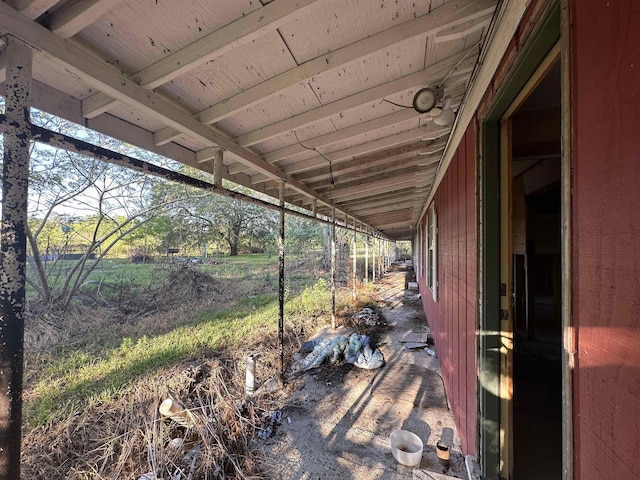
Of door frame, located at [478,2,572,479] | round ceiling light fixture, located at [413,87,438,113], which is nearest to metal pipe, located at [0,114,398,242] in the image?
round ceiling light fixture, located at [413,87,438,113]

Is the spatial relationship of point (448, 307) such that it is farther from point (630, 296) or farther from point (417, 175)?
point (630, 296)

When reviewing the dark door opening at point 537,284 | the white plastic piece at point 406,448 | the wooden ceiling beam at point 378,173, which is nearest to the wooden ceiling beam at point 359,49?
the dark door opening at point 537,284

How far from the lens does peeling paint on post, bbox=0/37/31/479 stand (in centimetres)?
106

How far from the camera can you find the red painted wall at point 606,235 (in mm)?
602

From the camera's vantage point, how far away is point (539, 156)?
268 centimetres

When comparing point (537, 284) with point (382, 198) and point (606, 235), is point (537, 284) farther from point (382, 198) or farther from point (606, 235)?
point (606, 235)

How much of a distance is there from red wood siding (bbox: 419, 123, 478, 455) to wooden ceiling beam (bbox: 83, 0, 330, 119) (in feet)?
4.81

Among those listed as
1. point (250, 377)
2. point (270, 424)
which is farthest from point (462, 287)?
point (250, 377)

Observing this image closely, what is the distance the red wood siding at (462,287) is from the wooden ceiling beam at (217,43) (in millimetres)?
1467

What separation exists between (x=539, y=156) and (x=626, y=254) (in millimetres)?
2676

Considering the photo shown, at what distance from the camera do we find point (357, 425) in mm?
2740

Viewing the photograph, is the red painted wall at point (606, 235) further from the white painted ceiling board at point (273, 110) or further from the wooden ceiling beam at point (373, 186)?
the wooden ceiling beam at point (373, 186)

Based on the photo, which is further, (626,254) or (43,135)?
(43,135)

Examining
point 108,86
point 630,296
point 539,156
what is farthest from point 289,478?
point 539,156
